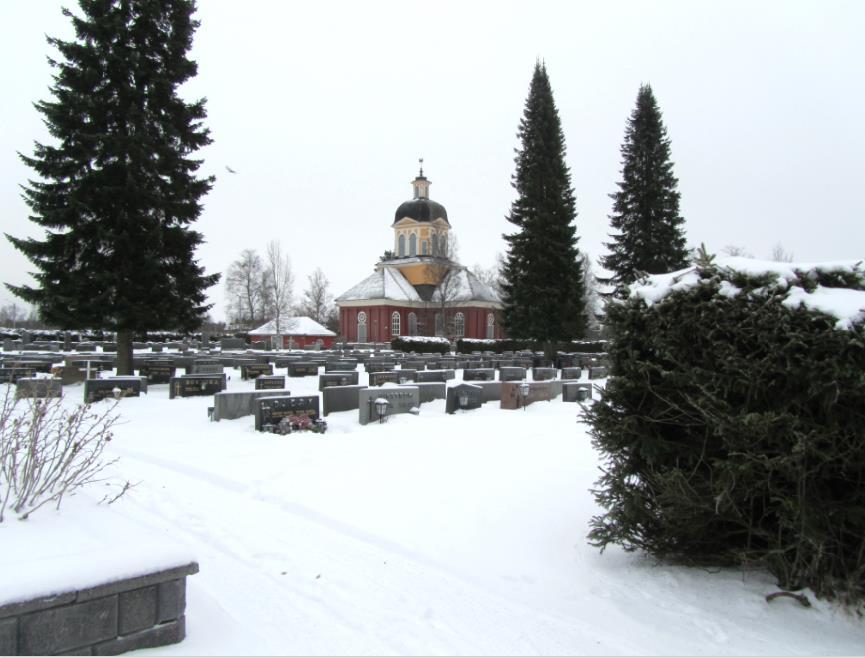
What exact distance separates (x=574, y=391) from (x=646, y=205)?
2204 cm

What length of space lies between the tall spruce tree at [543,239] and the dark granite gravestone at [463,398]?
66.7 ft

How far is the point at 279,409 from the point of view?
1052 cm

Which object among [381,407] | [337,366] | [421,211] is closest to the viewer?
[381,407]

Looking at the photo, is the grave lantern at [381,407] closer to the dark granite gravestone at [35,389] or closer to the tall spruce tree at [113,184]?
the dark granite gravestone at [35,389]

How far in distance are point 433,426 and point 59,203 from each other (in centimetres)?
1594

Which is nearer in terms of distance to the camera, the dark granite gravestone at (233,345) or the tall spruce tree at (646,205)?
the tall spruce tree at (646,205)

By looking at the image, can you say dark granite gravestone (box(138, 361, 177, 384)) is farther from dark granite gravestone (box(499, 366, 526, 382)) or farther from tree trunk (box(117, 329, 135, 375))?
dark granite gravestone (box(499, 366, 526, 382))

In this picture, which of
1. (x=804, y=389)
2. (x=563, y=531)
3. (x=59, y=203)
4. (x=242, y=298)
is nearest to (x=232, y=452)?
(x=563, y=531)

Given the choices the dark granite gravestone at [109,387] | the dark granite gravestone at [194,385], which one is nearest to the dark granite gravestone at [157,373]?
the dark granite gravestone at [109,387]

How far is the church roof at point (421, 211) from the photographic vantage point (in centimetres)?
6159

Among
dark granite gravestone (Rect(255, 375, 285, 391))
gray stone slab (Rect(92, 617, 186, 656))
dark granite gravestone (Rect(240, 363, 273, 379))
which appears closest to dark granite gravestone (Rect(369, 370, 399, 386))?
dark granite gravestone (Rect(255, 375, 285, 391))

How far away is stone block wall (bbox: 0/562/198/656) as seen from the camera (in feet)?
8.79

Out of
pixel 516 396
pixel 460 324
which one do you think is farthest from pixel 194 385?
pixel 460 324

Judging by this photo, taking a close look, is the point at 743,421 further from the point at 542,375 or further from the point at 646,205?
the point at 646,205
